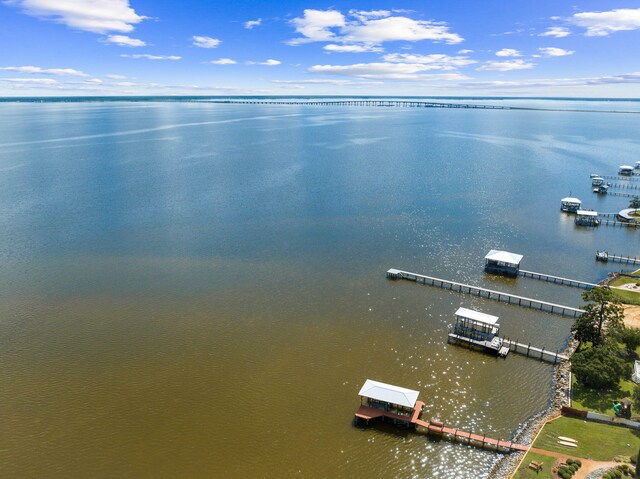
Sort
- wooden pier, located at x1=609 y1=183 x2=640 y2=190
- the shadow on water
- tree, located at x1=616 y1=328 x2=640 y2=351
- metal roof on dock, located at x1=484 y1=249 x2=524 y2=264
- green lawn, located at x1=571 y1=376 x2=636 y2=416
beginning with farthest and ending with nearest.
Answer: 1. wooden pier, located at x1=609 y1=183 x2=640 y2=190
2. metal roof on dock, located at x1=484 y1=249 x2=524 y2=264
3. tree, located at x1=616 y1=328 x2=640 y2=351
4. green lawn, located at x1=571 y1=376 x2=636 y2=416
5. the shadow on water

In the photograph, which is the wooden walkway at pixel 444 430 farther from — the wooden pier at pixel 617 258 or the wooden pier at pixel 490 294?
the wooden pier at pixel 617 258

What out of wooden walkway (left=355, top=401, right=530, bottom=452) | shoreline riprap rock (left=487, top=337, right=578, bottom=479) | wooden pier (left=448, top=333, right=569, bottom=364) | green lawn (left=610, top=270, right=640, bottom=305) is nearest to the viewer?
shoreline riprap rock (left=487, top=337, right=578, bottom=479)

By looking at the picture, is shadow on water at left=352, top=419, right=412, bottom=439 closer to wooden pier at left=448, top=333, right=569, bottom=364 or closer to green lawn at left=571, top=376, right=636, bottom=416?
green lawn at left=571, top=376, right=636, bottom=416

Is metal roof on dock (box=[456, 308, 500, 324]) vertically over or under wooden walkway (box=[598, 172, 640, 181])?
under

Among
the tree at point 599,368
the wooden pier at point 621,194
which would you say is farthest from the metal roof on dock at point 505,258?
the wooden pier at point 621,194

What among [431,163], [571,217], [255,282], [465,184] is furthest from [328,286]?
[431,163]

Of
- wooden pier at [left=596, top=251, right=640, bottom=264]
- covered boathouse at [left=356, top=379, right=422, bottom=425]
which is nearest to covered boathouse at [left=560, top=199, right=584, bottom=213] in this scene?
wooden pier at [left=596, top=251, right=640, bottom=264]
